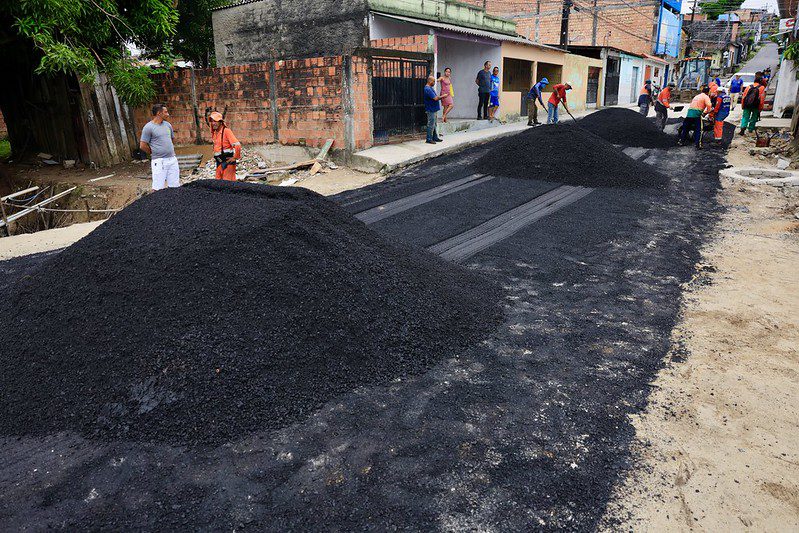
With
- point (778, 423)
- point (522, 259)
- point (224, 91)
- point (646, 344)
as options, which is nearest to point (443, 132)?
point (224, 91)

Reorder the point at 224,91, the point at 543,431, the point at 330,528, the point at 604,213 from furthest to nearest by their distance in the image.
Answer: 1. the point at 224,91
2. the point at 604,213
3. the point at 543,431
4. the point at 330,528

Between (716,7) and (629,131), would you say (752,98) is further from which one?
(716,7)

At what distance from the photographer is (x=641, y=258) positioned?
220 inches

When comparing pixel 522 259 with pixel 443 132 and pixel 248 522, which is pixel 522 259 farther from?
pixel 443 132

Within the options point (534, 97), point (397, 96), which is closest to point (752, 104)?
point (534, 97)

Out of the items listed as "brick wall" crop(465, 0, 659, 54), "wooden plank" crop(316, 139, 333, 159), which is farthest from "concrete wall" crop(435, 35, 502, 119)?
"brick wall" crop(465, 0, 659, 54)

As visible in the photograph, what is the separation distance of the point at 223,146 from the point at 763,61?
45793 mm

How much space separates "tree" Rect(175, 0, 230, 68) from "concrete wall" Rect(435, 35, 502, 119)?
25.3ft

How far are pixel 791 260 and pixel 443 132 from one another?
9.85m

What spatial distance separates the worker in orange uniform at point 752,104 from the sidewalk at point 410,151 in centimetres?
643

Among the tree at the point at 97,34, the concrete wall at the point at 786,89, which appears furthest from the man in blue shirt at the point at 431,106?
the concrete wall at the point at 786,89

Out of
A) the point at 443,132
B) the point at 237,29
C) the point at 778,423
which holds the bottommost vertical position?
the point at 778,423

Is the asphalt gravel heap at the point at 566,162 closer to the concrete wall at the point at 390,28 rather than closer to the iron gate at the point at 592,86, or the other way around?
the concrete wall at the point at 390,28

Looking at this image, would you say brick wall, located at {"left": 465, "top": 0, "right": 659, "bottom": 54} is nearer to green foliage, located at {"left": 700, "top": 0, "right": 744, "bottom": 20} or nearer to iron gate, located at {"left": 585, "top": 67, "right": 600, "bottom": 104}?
iron gate, located at {"left": 585, "top": 67, "right": 600, "bottom": 104}
